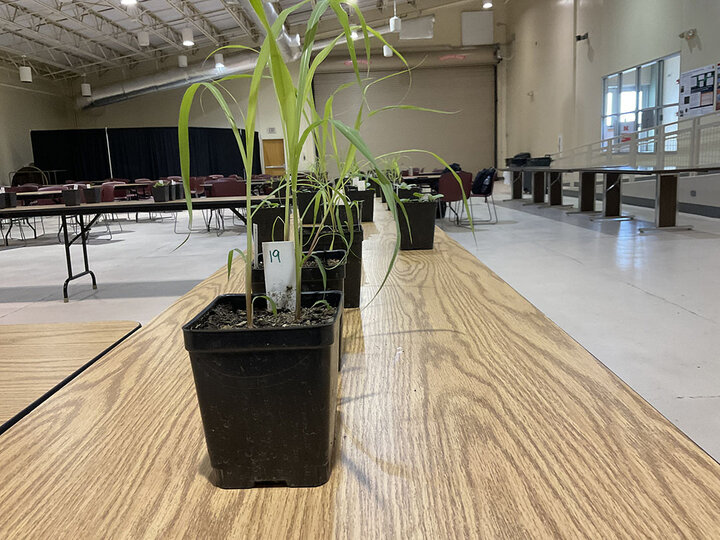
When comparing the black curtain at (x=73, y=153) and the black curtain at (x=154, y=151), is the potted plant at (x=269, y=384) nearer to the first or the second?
the black curtain at (x=154, y=151)

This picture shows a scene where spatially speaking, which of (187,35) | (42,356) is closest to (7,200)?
(42,356)

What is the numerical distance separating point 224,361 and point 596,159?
11926 mm

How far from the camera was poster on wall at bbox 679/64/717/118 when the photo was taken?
7.39 meters

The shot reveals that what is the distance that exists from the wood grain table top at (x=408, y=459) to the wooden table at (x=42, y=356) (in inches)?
1.1

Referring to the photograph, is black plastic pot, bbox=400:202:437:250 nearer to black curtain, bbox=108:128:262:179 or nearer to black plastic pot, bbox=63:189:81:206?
black plastic pot, bbox=63:189:81:206

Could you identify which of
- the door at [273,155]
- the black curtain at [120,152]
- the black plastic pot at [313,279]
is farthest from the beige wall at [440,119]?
the black plastic pot at [313,279]

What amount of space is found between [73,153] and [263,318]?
59.7 ft

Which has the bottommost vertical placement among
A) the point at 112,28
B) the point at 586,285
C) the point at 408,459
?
the point at 586,285

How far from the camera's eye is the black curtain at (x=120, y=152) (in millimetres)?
16156

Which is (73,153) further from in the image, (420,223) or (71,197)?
(420,223)

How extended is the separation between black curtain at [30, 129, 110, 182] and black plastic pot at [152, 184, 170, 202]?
14402mm

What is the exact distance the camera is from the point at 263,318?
0.63 metres

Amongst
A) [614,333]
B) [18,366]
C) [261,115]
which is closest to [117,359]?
[18,366]

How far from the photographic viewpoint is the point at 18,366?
2.90ft
